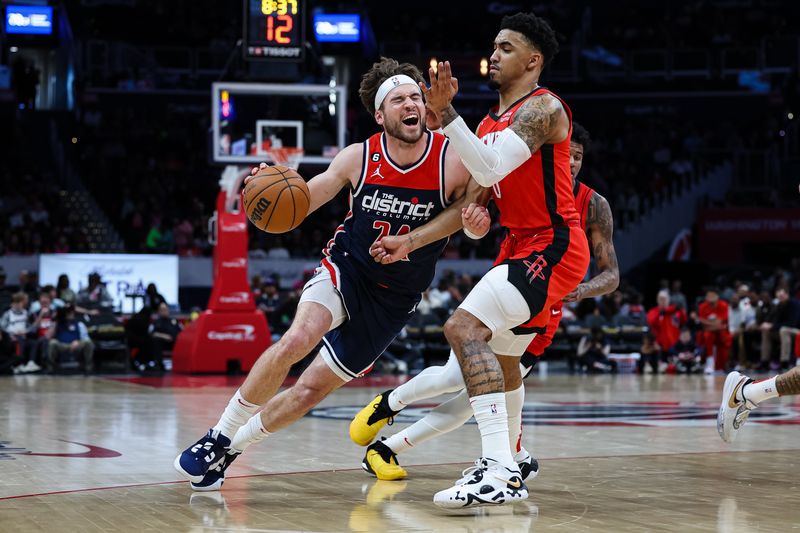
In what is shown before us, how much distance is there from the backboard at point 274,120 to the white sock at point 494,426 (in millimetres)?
11135

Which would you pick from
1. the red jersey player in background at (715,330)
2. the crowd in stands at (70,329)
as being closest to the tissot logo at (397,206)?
the crowd in stands at (70,329)

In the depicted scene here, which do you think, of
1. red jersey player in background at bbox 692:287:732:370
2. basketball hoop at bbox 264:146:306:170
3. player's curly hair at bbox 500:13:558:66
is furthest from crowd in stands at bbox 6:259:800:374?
player's curly hair at bbox 500:13:558:66

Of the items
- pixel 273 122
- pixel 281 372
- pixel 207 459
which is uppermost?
pixel 273 122

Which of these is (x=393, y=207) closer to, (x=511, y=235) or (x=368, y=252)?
(x=368, y=252)

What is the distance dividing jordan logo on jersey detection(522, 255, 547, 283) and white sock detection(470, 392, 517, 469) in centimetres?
57

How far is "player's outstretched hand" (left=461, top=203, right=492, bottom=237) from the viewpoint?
538cm

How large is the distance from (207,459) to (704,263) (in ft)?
67.6

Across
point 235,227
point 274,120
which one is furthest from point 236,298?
point 274,120

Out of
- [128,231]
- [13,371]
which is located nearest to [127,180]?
[128,231]

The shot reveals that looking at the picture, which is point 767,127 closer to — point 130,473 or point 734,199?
point 734,199

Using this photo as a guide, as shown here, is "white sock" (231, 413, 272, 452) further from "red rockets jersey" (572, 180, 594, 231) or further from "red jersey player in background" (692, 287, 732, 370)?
"red jersey player in background" (692, 287, 732, 370)

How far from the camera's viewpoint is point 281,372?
564 cm

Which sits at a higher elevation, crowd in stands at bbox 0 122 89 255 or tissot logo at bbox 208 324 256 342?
crowd in stands at bbox 0 122 89 255

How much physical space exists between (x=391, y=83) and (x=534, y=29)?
0.78m
